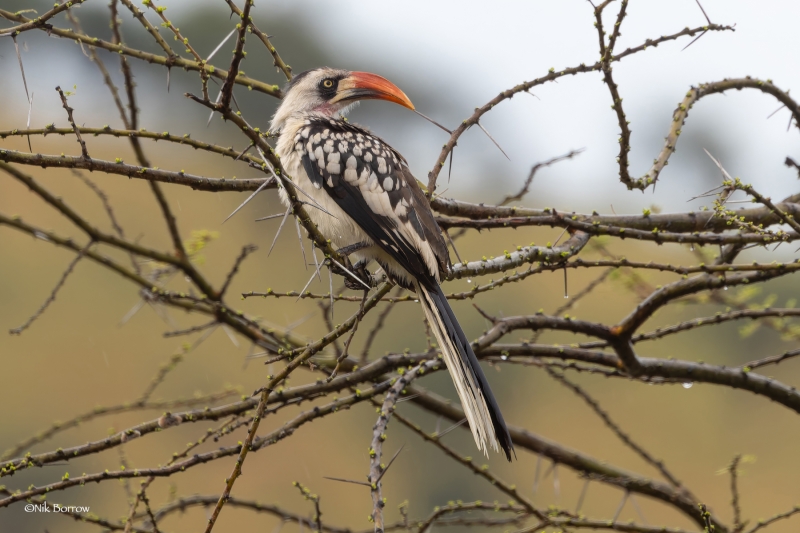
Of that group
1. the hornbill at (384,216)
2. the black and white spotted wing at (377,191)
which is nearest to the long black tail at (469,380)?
the hornbill at (384,216)

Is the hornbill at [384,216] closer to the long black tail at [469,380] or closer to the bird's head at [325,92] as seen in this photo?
the long black tail at [469,380]

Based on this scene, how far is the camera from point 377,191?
8.41ft

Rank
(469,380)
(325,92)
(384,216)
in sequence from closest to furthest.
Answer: (469,380) < (384,216) < (325,92)

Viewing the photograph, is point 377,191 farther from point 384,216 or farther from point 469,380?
point 469,380

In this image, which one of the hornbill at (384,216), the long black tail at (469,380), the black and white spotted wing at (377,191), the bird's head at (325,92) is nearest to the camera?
the long black tail at (469,380)

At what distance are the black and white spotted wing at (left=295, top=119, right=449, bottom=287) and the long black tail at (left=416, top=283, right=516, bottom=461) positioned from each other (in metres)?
0.13

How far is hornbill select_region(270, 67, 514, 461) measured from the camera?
210cm

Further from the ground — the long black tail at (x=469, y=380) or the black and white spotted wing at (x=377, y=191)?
the black and white spotted wing at (x=377, y=191)

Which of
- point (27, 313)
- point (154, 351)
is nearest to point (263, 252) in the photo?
point (154, 351)

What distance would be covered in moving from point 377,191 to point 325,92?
1007 mm

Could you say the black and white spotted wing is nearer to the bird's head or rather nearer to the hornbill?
the hornbill

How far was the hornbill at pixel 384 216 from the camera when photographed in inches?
82.5

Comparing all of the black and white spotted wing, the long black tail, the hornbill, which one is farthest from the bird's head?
the long black tail

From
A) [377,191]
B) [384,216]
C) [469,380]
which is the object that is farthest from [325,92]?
[469,380]
